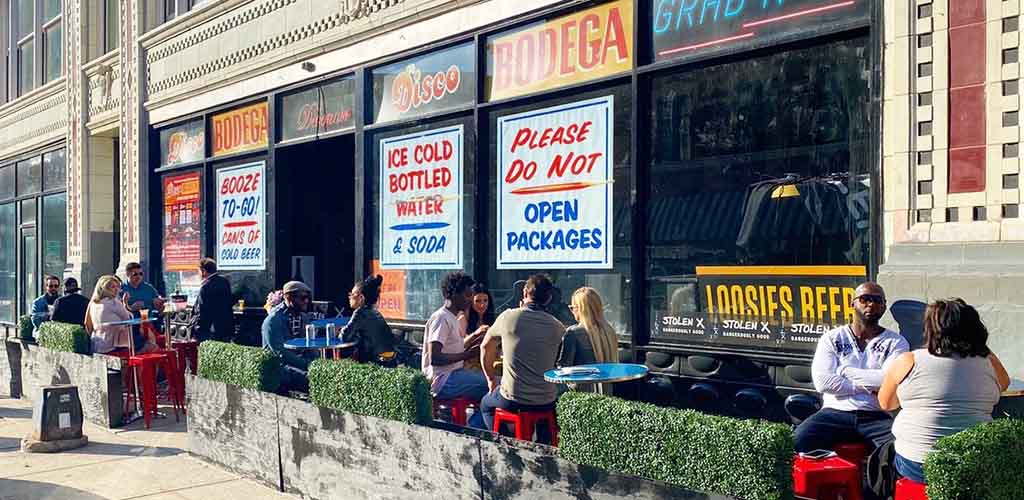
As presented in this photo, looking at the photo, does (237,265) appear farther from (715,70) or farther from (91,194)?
(715,70)

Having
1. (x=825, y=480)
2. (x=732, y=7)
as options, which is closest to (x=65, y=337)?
(x=732, y=7)

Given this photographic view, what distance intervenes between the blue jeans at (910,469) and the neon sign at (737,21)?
322 cm

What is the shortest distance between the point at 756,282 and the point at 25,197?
19.2 metres

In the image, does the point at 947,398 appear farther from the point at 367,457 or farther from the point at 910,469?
the point at 367,457

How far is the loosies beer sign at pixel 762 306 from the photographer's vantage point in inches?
268

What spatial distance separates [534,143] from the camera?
30.4 feet

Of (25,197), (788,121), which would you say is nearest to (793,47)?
(788,121)

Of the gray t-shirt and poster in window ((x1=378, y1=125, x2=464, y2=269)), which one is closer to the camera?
the gray t-shirt

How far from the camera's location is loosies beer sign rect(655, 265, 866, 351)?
22.4 ft

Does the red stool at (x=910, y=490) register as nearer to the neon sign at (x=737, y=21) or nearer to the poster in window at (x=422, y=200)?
the neon sign at (x=737, y=21)

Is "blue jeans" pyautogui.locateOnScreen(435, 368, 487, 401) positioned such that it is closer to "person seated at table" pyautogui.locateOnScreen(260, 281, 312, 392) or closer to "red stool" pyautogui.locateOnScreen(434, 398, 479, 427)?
"red stool" pyautogui.locateOnScreen(434, 398, 479, 427)

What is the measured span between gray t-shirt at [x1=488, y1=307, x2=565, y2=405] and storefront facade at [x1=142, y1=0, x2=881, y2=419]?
1.45 metres

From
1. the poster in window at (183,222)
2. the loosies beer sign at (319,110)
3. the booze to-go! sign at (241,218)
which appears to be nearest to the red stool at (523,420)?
the loosies beer sign at (319,110)

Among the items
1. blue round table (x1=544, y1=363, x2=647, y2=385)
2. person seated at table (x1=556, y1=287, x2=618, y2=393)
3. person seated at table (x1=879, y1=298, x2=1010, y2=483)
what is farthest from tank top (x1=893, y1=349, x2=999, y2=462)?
person seated at table (x1=556, y1=287, x2=618, y2=393)
